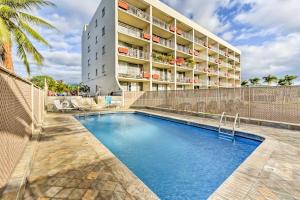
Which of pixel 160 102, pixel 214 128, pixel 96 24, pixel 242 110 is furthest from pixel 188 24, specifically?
pixel 214 128

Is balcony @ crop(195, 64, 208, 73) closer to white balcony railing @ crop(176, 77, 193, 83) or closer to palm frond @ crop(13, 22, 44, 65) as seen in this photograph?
white balcony railing @ crop(176, 77, 193, 83)

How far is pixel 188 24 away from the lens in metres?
24.9

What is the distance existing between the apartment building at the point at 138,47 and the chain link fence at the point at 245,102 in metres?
7.04

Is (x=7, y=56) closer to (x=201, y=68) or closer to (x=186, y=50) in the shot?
(x=186, y=50)

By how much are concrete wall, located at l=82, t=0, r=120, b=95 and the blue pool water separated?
452 inches

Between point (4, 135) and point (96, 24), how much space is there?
24333 millimetres

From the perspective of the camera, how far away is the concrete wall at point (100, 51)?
57.5 feet

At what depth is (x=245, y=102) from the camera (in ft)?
30.6

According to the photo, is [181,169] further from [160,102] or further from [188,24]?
[188,24]

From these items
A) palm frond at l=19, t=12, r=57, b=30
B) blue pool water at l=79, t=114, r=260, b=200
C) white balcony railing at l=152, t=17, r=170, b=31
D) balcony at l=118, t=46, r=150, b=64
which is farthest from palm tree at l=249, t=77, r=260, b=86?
palm frond at l=19, t=12, r=57, b=30

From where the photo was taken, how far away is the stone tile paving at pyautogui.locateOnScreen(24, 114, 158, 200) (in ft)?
7.37

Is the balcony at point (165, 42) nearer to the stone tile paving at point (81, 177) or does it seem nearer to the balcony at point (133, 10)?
the balcony at point (133, 10)

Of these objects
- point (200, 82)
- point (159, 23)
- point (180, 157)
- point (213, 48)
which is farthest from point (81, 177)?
point (213, 48)

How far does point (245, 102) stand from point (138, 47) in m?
15.9
